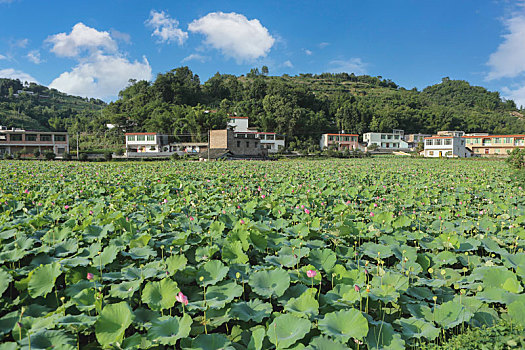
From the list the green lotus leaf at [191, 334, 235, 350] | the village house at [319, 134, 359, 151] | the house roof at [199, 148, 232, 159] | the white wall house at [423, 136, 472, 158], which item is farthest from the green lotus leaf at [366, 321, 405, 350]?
the village house at [319, 134, 359, 151]

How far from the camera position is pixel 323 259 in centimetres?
308

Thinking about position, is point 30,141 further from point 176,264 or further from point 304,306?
point 304,306

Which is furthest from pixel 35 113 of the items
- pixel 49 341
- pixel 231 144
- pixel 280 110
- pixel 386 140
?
pixel 49 341

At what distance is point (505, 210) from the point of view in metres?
5.85

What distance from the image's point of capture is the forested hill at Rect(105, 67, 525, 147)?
64.9 metres

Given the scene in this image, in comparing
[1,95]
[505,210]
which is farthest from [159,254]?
[1,95]

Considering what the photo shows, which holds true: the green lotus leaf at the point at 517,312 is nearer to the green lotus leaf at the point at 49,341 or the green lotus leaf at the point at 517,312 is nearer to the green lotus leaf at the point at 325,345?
the green lotus leaf at the point at 325,345

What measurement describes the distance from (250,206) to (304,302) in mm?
3257

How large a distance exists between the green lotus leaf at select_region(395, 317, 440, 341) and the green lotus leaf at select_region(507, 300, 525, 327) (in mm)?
555

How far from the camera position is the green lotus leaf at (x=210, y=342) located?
1850 millimetres

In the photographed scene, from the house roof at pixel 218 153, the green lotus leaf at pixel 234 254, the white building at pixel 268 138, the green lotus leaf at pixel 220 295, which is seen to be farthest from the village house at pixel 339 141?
the green lotus leaf at pixel 220 295

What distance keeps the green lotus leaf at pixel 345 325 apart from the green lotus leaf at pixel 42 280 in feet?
6.84

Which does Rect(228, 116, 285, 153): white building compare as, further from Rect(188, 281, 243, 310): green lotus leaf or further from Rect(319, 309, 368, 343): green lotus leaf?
Rect(319, 309, 368, 343): green lotus leaf

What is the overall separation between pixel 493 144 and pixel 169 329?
234 feet
